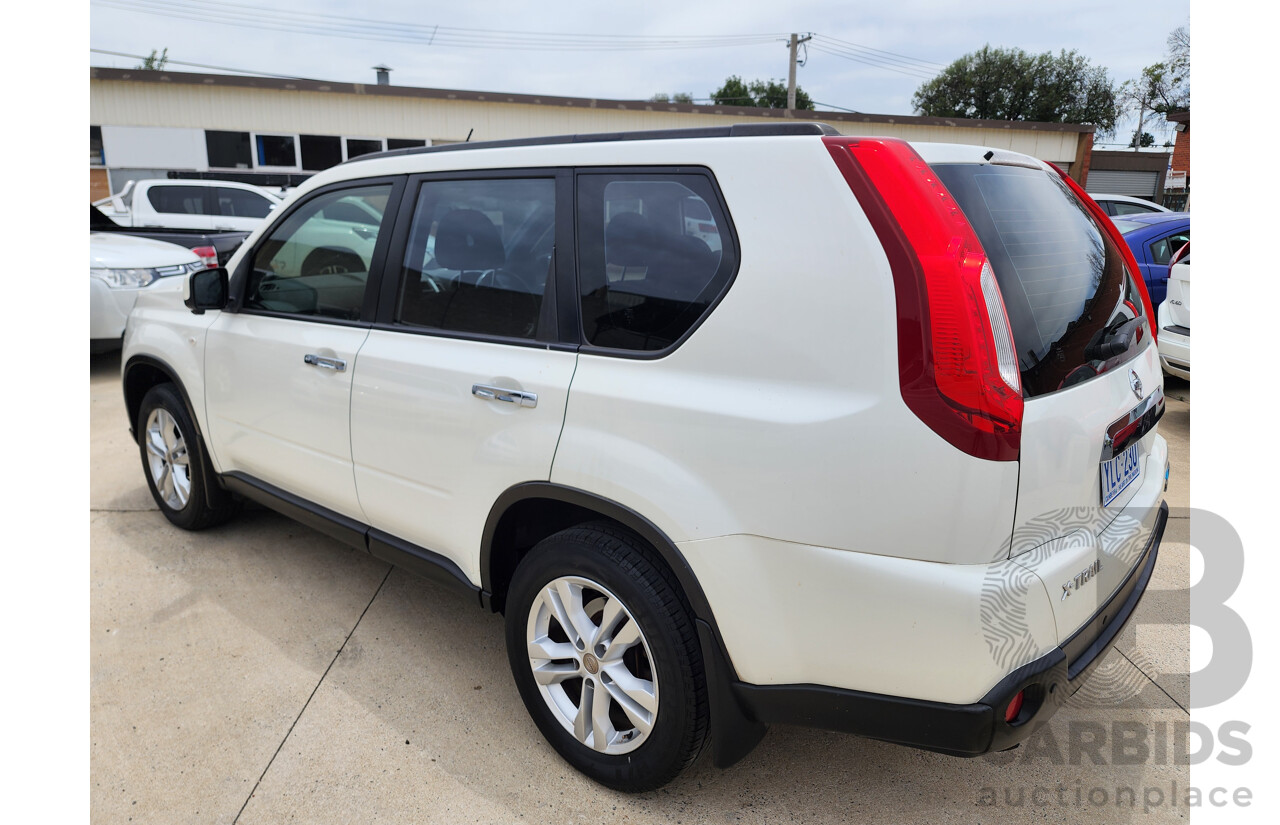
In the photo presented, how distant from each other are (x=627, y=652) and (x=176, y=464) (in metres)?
2.98

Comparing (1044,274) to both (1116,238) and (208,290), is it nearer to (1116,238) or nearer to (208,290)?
(1116,238)

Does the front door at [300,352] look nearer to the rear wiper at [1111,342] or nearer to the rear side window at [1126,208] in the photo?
the rear wiper at [1111,342]

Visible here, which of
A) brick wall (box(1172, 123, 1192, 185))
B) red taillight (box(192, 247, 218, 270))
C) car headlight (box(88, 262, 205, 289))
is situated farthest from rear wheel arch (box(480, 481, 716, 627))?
brick wall (box(1172, 123, 1192, 185))

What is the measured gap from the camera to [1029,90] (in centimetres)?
4641

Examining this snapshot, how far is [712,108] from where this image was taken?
2031 centimetres

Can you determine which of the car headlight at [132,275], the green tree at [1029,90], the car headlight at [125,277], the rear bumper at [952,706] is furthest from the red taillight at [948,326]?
the green tree at [1029,90]

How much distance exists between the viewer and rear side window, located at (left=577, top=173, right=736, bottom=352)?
6.37ft

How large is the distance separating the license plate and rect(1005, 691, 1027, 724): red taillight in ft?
1.73

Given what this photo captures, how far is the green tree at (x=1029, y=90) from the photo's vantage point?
45375 millimetres

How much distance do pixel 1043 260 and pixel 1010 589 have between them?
0.82 m

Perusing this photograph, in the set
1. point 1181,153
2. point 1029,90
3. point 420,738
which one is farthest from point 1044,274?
point 1029,90

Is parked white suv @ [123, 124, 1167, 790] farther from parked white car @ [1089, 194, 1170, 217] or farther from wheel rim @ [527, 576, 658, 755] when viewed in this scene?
parked white car @ [1089, 194, 1170, 217]

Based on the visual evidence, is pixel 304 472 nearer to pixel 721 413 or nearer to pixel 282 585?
pixel 282 585

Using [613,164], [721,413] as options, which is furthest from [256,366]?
[721,413]
